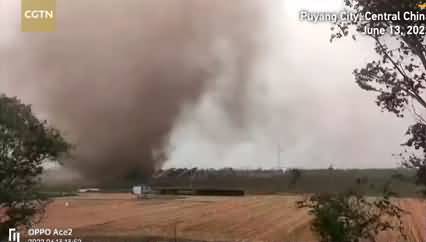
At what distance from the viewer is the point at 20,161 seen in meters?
3.53

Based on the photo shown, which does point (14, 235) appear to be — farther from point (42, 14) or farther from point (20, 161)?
point (42, 14)

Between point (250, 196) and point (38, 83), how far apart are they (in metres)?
1.81

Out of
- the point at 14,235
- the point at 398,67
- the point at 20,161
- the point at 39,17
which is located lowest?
the point at 14,235

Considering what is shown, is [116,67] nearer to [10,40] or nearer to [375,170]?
[10,40]

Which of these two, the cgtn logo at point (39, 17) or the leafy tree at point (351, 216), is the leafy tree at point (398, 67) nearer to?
the leafy tree at point (351, 216)

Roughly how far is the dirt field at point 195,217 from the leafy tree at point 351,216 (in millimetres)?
74

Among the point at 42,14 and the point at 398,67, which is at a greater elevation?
the point at 42,14

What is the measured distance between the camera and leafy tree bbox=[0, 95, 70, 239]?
3482 millimetres

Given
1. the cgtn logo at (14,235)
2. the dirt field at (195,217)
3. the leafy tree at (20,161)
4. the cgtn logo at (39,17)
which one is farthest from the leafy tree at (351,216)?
the cgtn logo at (39,17)

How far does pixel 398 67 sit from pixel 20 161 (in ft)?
9.65

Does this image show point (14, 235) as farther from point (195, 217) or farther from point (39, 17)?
point (39, 17)

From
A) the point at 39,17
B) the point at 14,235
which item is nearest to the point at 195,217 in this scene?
the point at 14,235

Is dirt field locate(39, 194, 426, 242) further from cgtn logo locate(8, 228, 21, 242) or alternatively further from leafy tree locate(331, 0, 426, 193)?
leafy tree locate(331, 0, 426, 193)

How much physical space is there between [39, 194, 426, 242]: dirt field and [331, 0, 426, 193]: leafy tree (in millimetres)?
483
